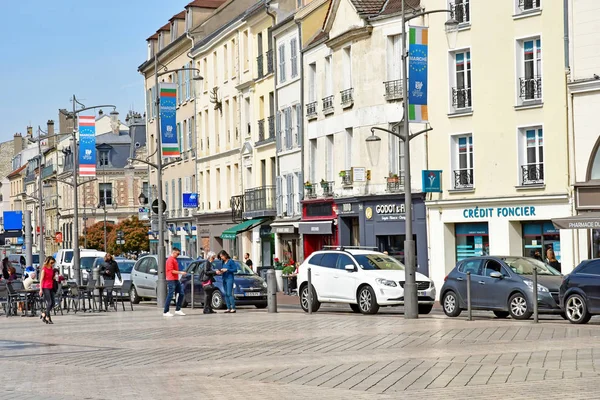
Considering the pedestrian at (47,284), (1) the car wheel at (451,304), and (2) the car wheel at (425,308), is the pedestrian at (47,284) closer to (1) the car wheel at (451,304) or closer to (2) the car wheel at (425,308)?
(2) the car wheel at (425,308)

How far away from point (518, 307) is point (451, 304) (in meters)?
2.42

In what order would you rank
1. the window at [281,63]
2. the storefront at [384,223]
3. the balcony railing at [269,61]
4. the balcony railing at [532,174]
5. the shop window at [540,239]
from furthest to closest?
the balcony railing at [269,61] → the window at [281,63] → the storefront at [384,223] → the balcony railing at [532,174] → the shop window at [540,239]

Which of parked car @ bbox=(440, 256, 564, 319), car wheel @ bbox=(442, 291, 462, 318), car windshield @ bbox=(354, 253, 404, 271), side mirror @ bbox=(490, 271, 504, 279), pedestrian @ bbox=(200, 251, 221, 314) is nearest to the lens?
parked car @ bbox=(440, 256, 564, 319)

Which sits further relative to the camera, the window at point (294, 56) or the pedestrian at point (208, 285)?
the window at point (294, 56)

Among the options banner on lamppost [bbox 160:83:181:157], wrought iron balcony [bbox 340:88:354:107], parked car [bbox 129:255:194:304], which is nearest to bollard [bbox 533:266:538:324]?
parked car [bbox 129:255:194:304]

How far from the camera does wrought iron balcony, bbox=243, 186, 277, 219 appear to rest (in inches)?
2275

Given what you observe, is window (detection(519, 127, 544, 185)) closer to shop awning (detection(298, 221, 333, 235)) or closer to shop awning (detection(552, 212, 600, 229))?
shop awning (detection(552, 212, 600, 229))

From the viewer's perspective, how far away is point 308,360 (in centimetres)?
1714

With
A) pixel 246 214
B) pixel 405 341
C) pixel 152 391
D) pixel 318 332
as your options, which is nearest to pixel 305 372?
pixel 152 391

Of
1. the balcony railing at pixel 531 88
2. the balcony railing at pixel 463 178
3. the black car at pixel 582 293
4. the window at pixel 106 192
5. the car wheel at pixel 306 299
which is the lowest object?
the car wheel at pixel 306 299

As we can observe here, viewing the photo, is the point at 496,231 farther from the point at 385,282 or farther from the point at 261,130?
the point at 261,130

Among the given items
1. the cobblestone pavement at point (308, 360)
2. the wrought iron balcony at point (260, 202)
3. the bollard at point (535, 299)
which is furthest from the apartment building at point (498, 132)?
the wrought iron balcony at point (260, 202)

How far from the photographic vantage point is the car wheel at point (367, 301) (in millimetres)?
30048

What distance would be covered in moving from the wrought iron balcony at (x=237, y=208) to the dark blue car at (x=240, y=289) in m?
24.4
